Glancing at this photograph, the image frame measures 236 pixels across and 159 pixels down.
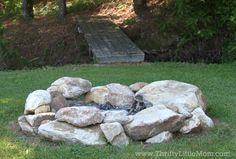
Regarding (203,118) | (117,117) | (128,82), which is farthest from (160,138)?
(128,82)

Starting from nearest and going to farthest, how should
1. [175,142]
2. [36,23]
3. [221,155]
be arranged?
[221,155], [175,142], [36,23]

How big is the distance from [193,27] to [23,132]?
7133mm

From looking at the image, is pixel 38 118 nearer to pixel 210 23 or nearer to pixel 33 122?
pixel 33 122

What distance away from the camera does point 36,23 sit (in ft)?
53.4

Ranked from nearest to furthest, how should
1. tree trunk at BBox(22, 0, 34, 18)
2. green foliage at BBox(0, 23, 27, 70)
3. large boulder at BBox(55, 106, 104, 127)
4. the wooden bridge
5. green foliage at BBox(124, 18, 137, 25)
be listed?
1. large boulder at BBox(55, 106, 104, 127)
2. the wooden bridge
3. green foliage at BBox(0, 23, 27, 70)
4. green foliage at BBox(124, 18, 137, 25)
5. tree trunk at BBox(22, 0, 34, 18)

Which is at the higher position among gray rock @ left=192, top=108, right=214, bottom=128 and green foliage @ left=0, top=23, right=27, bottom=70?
gray rock @ left=192, top=108, right=214, bottom=128

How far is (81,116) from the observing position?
16.7 ft

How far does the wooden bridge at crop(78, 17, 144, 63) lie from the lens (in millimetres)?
10492

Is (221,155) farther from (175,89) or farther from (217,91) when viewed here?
(217,91)

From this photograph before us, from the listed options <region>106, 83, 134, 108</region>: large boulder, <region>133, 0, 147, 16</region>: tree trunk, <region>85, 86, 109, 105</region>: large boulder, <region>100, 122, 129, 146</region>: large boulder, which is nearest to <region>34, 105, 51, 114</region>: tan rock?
<region>85, 86, 109, 105</region>: large boulder

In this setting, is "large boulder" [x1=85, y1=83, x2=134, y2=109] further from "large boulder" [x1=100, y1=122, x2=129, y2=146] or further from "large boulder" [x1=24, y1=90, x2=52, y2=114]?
"large boulder" [x1=100, y1=122, x2=129, y2=146]

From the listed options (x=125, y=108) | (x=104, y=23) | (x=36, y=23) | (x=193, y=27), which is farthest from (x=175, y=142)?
(x=36, y=23)

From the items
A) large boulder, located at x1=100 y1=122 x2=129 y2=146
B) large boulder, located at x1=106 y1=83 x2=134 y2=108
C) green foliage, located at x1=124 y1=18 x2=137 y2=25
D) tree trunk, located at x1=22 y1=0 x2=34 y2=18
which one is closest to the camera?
large boulder, located at x1=100 y1=122 x2=129 y2=146

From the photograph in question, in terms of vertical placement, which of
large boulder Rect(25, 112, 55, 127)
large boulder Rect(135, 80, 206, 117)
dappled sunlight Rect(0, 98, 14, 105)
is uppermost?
large boulder Rect(135, 80, 206, 117)
